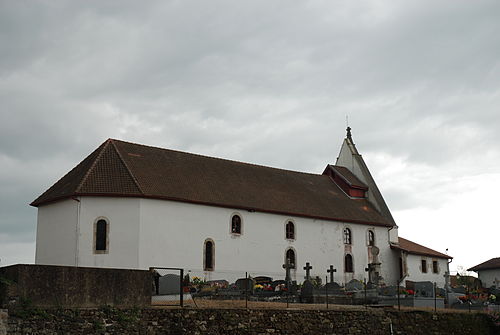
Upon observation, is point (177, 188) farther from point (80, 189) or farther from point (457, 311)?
point (457, 311)

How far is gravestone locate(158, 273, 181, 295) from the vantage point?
2500 centimetres

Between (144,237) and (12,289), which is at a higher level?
(144,237)

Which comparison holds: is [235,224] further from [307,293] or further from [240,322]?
[240,322]

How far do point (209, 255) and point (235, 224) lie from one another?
2705mm

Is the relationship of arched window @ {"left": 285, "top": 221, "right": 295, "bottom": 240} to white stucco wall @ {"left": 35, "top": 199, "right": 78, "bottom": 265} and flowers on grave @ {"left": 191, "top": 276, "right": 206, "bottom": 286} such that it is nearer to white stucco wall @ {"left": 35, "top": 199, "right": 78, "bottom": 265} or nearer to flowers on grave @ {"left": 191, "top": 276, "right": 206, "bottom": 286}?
flowers on grave @ {"left": 191, "top": 276, "right": 206, "bottom": 286}

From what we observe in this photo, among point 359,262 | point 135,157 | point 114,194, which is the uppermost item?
point 135,157

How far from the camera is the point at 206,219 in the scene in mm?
38406

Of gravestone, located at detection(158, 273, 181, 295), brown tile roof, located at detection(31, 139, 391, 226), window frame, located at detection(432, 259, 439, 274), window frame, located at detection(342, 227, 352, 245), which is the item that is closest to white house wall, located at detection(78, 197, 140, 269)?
brown tile roof, located at detection(31, 139, 391, 226)

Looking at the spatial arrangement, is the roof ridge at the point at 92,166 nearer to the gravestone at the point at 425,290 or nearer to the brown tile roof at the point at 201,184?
the brown tile roof at the point at 201,184

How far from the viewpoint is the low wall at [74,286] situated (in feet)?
60.8

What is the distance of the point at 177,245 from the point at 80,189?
613cm

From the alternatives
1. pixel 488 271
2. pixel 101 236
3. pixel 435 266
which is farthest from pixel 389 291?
pixel 488 271

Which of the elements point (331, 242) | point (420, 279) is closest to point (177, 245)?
point (331, 242)

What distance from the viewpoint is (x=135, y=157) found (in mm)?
39781
